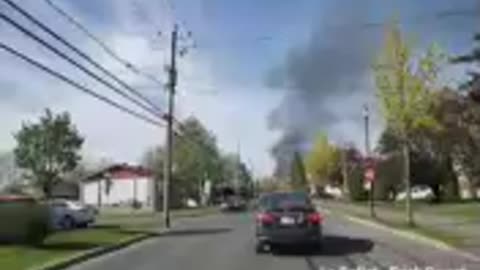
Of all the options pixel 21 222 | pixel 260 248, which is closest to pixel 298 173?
pixel 21 222

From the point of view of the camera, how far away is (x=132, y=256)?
25328 mm

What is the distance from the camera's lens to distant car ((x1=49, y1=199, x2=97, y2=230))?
1762 inches

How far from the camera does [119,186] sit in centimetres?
10225

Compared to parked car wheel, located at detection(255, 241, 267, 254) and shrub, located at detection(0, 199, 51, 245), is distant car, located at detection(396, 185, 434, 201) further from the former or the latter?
parked car wheel, located at detection(255, 241, 267, 254)

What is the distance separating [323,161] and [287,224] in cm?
11708

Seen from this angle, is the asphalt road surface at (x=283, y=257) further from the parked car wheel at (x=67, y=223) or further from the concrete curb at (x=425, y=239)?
the parked car wheel at (x=67, y=223)

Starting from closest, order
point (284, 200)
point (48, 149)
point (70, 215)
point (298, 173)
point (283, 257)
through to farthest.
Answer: point (283, 257) < point (284, 200) < point (70, 215) < point (48, 149) < point (298, 173)

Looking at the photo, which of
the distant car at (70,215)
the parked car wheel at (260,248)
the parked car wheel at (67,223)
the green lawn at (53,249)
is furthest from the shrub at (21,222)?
the parked car wheel at (67,223)

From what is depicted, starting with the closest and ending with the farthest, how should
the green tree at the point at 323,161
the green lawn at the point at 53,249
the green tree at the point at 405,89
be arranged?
the green lawn at the point at 53,249
the green tree at the point at 405,89
the green tree at the point at 323,161

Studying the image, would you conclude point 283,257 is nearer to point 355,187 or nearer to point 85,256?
point 85,256

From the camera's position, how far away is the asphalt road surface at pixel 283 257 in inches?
840

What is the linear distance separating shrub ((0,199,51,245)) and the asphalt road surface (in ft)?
9.06

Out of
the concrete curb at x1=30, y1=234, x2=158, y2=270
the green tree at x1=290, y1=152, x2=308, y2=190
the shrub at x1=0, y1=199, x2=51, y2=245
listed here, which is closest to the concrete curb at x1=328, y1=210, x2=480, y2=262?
the concrete curb at x1=30, y1=234, x2=158, y2=270

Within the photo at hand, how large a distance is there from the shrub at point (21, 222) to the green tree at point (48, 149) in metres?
73.1
